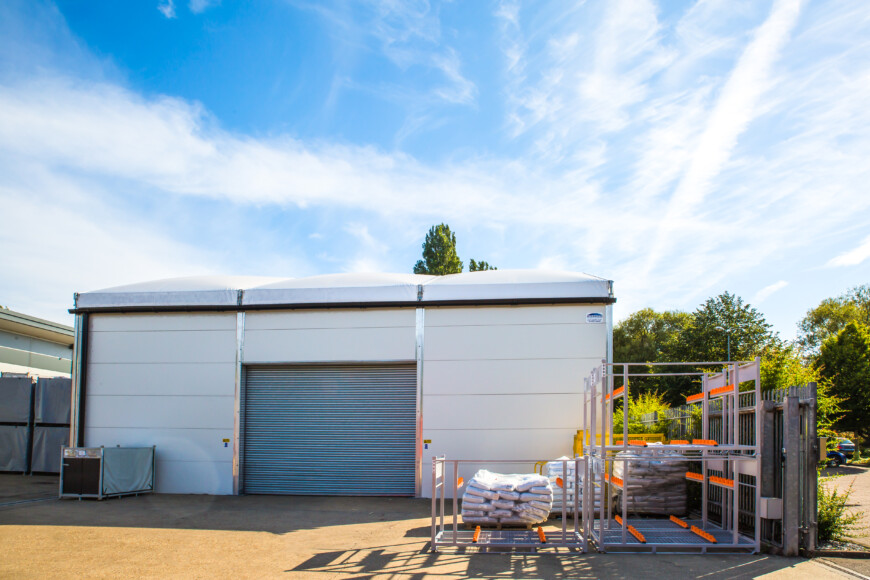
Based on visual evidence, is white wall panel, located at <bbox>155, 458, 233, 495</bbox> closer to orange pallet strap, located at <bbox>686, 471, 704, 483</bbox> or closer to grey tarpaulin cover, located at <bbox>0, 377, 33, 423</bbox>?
grey tarpaulin cover, located at <bbox>0, 377, 33, 423</bbox>

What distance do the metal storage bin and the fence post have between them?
41.1ft

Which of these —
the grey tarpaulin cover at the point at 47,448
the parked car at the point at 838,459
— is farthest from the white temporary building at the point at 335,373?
the parked car at the point at 838,459

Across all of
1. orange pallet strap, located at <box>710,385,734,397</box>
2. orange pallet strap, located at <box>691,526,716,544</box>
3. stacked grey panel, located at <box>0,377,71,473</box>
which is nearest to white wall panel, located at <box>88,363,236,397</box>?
stacked grey panel, located at <box>0,377,71,473</box>

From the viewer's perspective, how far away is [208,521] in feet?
39.0

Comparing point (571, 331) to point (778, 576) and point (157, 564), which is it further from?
point (157, 564)

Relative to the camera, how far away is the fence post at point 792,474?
8805mm

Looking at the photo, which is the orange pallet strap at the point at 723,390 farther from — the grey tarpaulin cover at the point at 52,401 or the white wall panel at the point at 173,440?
the grey tarpaulin cover at the point at 52,401

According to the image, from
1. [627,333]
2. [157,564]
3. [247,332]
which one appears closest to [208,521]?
[157,564]

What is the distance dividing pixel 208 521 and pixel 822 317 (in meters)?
63.6

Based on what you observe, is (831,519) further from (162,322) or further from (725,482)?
(162,322)

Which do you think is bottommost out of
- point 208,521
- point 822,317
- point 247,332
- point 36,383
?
point 208,521

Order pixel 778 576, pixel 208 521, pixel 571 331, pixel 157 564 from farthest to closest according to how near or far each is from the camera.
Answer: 1. pixel 571 331
2. pixel 208 521
3. pixel 157 564
4. pixel 778 576

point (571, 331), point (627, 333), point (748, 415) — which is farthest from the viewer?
point (627, 333)

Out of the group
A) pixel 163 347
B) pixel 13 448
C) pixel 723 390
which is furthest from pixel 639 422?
pixel 13 448
